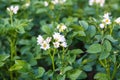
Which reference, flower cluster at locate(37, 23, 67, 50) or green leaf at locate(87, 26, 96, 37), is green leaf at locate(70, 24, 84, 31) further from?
flower cluster at locate(37, 23, 67, 50)

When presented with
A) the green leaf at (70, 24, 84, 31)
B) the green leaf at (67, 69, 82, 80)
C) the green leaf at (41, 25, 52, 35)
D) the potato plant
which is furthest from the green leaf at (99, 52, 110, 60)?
the green leaf at (41, 25, 52, 35)

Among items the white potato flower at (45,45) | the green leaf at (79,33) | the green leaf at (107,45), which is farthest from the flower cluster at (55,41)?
the green leaf at (107,45)

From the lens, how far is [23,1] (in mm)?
2547

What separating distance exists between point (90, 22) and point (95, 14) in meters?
0.57

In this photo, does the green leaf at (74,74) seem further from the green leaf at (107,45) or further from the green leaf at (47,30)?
the green leaf at (47,30)

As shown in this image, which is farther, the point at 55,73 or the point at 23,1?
the point at 23,1

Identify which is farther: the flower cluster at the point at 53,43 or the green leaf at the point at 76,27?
the green leaf at the point at 76,27

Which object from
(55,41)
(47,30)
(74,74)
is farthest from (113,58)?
(47,30)

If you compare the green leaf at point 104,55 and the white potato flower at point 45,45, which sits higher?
the white potato flower at point 45,45

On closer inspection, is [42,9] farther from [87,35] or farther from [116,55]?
[116,55]

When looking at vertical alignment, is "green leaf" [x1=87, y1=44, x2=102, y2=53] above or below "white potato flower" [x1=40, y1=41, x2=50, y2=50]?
below

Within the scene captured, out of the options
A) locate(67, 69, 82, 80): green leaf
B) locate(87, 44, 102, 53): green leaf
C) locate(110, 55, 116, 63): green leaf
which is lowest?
locate(67, 69, 82, 80): green leaf

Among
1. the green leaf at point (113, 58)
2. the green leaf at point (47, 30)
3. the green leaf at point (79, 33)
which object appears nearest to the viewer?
the green leaf at point (113, 58)

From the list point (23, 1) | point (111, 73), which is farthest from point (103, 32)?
point (23, 1)
